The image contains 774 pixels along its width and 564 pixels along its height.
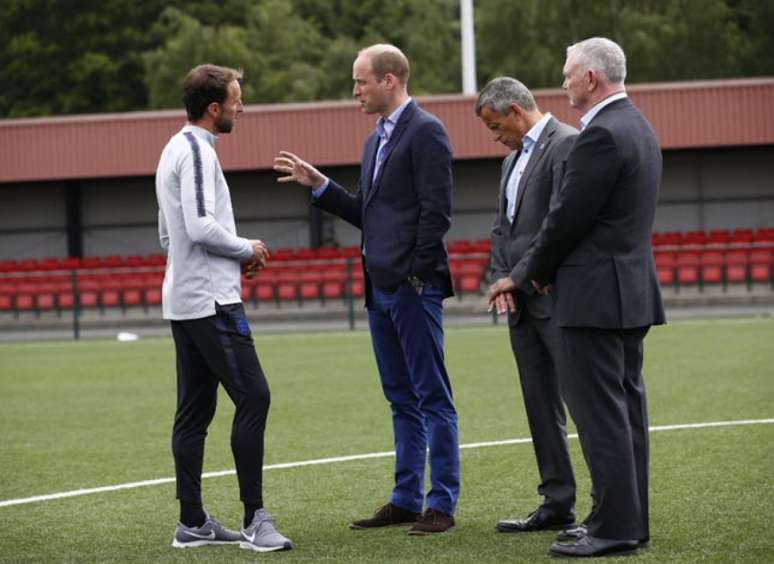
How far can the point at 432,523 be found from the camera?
7020 millimetres

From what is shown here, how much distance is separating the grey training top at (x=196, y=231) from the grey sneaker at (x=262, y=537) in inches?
37.2

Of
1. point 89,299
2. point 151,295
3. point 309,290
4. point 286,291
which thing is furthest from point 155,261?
point 309,290

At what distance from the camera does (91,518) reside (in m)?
7.68

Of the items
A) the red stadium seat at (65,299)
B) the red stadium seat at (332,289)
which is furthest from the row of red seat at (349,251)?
the red stadium seat at (65,299)

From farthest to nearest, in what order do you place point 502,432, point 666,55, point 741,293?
1. point 666,55
2. point 741,293
3. point 502,432

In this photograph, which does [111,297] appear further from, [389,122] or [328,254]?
[389,122]

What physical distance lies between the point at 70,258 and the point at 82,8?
97.2 ft

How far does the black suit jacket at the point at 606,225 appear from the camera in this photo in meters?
6.07

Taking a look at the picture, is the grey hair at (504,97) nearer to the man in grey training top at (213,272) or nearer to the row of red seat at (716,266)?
the man in grey training top at (213,272)

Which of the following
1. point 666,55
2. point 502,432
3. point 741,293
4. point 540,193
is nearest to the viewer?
point 540,193

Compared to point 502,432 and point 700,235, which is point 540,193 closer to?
point 502,432

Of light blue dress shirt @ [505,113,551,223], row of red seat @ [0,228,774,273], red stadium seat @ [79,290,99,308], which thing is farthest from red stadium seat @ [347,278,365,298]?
light blue dress shirt @ [505,113,551,223]

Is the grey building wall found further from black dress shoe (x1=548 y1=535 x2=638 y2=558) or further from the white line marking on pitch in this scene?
black dress shoe (x1=548 y1=535 x2=638 y2=558)

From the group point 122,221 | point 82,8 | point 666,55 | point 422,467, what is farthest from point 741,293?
point 82,8
